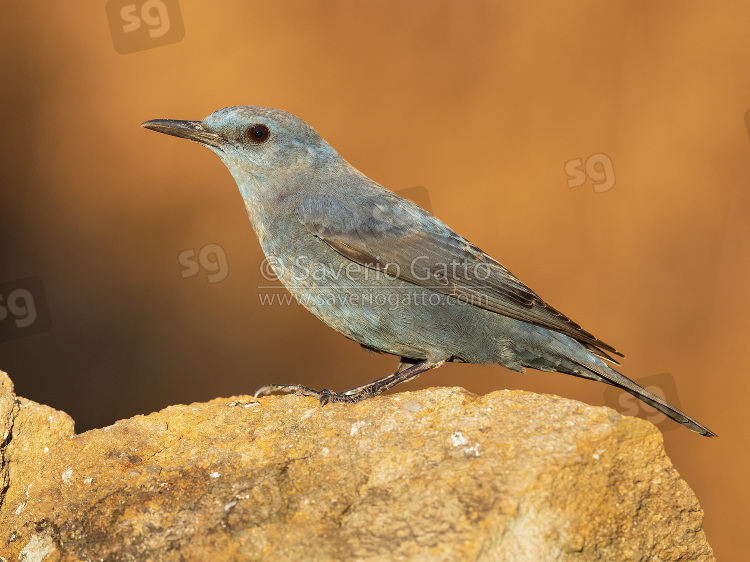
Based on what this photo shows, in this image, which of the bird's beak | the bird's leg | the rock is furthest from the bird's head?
the rock

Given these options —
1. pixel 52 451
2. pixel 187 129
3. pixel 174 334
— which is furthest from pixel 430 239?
pixel 174 334

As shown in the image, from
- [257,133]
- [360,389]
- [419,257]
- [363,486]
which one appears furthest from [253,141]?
[363,486]

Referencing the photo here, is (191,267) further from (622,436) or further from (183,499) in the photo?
(622,436)

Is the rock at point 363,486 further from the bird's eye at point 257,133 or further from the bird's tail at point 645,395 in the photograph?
the bird's eye at point 257,133

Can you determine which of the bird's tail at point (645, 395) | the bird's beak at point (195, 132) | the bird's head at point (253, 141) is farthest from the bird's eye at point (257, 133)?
the bird's tail at point (645, 395)

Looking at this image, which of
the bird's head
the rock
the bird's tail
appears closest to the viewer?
the rock

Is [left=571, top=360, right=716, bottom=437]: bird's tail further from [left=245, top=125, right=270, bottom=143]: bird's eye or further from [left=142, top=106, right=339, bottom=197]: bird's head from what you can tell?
[left=245, top=125, right=270, bottom=143]: bird's eye

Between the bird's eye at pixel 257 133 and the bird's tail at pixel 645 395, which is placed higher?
the bird's eye at pixel 257 133
